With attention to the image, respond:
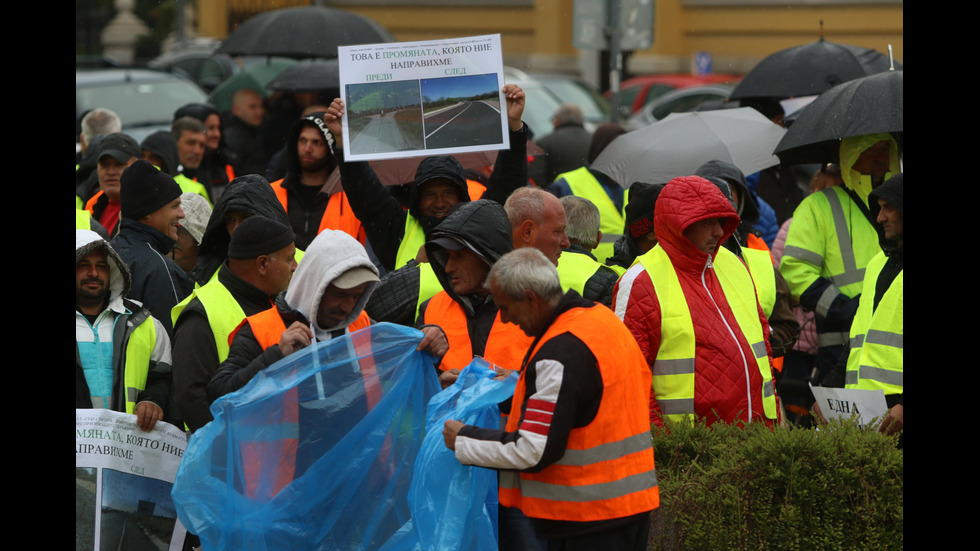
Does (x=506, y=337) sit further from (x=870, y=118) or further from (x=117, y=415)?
(x=870, y=118)

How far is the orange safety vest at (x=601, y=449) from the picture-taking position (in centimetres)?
396

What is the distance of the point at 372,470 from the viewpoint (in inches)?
176

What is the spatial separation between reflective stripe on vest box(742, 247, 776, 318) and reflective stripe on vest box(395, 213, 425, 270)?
64.0 inches

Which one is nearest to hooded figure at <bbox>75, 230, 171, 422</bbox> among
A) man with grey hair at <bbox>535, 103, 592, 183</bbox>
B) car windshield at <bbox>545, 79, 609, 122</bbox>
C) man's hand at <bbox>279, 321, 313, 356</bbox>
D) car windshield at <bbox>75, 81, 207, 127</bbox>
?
man's hand at <bbox>279, 321, 313, 356</bbox>

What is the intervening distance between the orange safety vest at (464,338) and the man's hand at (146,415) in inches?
44.9

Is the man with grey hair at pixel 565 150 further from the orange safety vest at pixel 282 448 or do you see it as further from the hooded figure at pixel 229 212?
the orange safety vest at pixel 282 448

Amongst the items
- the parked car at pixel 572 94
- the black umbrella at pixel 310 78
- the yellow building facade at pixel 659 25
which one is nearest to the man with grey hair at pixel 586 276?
the black umbrella at pixel 310 78

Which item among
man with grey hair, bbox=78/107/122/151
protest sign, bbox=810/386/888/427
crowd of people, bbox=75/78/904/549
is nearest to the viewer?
crowd of people, bbox=75/78/904/549

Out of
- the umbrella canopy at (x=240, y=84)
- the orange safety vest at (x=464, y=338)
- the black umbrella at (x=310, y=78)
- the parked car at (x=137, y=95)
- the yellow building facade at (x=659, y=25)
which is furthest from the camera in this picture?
the yellow building facade at (x=659, y=25)

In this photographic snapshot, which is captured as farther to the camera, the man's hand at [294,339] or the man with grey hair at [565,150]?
the man with grey hair at [565,150]

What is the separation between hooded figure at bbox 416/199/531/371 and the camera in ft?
15.3

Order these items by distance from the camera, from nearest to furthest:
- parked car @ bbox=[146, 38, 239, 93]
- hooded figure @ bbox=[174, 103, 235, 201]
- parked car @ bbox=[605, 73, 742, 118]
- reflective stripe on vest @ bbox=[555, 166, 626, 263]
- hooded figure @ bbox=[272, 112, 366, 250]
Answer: hooded figure @ bbox=[272, 112, 366, 250]
reflective stripe on vest @ bbox=[555, 166, 626, 263]
hooded figure @ bbox=[174, 103, 235, 201]
parked car @ bbox=[146, 38, 239, 93]
parked car @ bbox=[605, 73, 742, 118]

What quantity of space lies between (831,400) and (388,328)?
7.04ft

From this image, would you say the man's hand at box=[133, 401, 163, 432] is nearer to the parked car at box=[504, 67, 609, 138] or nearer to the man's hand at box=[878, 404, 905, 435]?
the man's hand at box=[878, 404, 905, 435]
